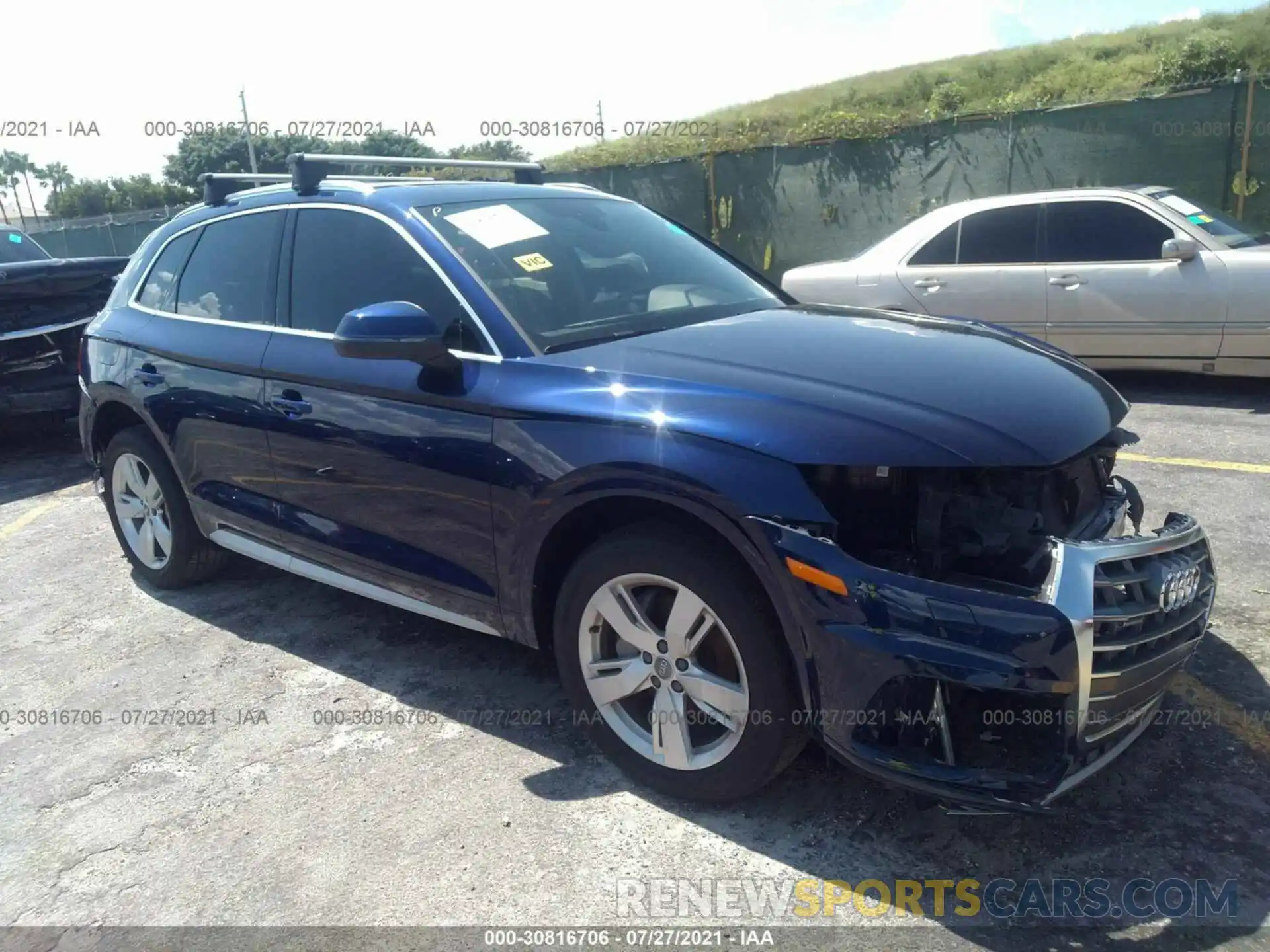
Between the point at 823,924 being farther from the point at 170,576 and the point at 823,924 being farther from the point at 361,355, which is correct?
the point at 170,576

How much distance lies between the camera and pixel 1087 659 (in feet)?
7.26

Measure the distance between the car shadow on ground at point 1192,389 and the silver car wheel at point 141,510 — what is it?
587 centimetres

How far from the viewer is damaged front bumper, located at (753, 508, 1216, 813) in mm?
2203

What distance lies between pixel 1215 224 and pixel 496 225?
20.0ft

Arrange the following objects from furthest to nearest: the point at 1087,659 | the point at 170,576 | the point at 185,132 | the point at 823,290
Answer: the point at 185,132, the point at 823,290, the point at 170,576, the point at 1087,659

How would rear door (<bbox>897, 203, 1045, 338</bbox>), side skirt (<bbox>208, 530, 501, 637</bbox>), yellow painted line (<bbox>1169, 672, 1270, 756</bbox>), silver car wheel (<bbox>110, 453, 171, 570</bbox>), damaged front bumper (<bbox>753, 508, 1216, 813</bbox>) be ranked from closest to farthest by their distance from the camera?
damaged front bumper (<bbox>753, 508, 1216, 813</bbox>)
yellow painted line (<bbox>1169, 672, 1270, 756</bbox>)
side skirt (<bbox>208, 530, 501, 637</bbox>)
silver car wheel (<bbox>110, 453, 171, 570</bbox>)
rear door (<bbox>897, 203, 1045, 338</bbox>)

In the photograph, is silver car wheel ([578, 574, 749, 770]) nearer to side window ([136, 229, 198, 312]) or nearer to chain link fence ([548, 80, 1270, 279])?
side window ([136, 229, 198, 312])

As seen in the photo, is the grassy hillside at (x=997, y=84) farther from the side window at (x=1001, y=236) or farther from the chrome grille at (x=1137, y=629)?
the chrome grille at (x=1137, y=629)

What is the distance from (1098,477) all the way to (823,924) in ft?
5.24

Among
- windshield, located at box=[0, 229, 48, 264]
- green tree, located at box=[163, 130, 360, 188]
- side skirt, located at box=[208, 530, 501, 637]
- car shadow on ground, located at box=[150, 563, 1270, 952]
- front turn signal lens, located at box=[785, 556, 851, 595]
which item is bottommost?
car shadow on ground, located at box=[150, 563, 1270, 952]

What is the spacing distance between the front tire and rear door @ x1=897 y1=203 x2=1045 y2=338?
5.54m

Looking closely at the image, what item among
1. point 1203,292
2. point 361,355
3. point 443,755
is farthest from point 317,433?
point 1203,292

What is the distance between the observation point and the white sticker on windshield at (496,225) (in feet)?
11.2

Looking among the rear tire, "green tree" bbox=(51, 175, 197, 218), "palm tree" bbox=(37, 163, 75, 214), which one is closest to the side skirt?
the rear tire
